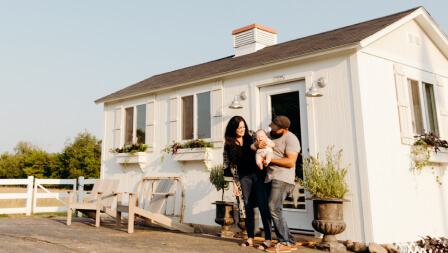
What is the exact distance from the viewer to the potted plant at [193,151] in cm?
770

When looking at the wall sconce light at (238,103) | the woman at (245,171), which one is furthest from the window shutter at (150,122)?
the woman at (245,171)

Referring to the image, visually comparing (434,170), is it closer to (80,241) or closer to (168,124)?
(168,124)

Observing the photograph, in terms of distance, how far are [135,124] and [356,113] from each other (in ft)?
18.9

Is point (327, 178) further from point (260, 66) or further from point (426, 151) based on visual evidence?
point (260, 66)

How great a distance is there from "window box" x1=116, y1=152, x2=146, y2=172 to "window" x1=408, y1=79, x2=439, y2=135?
5.84 meters

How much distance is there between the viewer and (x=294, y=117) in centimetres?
676

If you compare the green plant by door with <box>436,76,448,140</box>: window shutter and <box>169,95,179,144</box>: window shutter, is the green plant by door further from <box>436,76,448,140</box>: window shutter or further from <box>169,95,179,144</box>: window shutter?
<box>169,95,179,144</box>: window shutter

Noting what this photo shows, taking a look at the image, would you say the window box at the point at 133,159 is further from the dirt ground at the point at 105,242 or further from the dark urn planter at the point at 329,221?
the dark urn planter at the point at 329,221

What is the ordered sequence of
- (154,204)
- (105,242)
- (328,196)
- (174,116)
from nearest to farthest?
(105,242), (328,196), (154,204), (174,116)

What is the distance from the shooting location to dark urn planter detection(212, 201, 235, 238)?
6555 millimetres

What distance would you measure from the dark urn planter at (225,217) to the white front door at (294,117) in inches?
37.1

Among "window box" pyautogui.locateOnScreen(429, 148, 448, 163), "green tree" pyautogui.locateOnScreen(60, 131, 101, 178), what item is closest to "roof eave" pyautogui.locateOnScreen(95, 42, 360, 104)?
"window box" pyautogui.locateOnScreen(429, 148, 448, 163)

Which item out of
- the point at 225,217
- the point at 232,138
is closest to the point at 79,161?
the point at 225,217

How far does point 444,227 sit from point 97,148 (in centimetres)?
2337
